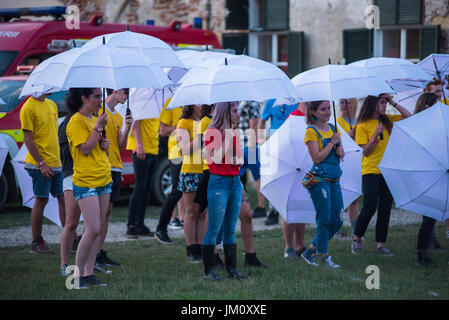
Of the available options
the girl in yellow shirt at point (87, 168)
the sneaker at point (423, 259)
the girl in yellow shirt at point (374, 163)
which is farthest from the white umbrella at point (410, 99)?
the girl in yellow shirt at point (87, 168)

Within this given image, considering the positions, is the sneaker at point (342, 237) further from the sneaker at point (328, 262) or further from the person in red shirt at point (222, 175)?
the person in red shirt at point (222, 175)

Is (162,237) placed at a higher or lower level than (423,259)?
lower

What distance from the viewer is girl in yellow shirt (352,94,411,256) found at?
8234mm

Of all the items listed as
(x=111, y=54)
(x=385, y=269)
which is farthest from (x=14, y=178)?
(x=385, y=269)

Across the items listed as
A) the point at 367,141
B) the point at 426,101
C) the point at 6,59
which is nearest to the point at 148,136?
the point at 367,141

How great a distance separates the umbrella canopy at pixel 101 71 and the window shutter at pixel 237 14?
983cm

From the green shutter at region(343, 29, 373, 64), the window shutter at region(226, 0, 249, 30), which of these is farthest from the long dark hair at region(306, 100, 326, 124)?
the window shutter at region(226, 0, 249, 30)

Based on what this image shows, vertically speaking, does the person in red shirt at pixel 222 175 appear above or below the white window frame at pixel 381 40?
below

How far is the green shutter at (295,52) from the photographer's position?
15492 millimetres

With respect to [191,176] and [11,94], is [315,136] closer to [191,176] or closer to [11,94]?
[191,176]

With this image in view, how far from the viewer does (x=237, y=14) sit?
16.4 meters

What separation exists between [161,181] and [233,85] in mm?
5944

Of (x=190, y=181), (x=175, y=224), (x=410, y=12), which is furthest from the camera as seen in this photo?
(x=410, y=12)

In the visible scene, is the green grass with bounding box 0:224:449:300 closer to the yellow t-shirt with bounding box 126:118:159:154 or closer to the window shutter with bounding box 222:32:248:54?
the yellow t-shirt with bounding box 126:118:159:154
